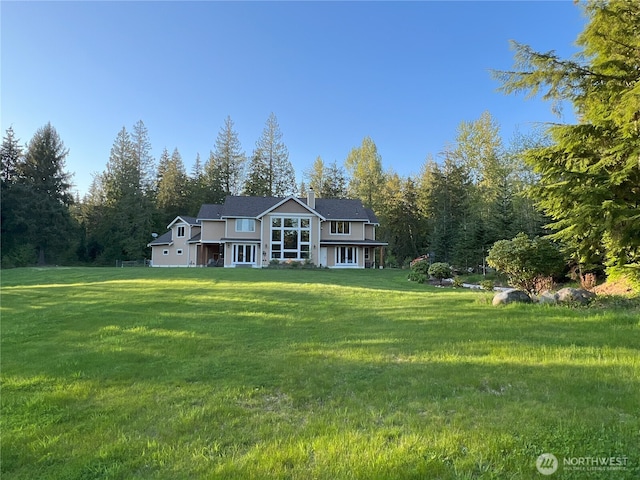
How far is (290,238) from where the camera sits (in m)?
31.5

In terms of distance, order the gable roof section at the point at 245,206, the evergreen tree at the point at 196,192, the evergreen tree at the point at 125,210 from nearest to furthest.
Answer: the gable roof section at the point at 245,206
the evergreen tree at the point at 125,210
the evergreen tree at the point at 196,192

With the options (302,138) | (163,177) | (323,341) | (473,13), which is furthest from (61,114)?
(163,177)

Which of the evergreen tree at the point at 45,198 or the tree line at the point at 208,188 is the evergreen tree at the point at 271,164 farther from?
the evergreen tree at the point at 45,198

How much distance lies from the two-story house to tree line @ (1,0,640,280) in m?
6.82

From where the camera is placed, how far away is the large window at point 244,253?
104 ft

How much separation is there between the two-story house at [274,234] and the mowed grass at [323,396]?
23747mm

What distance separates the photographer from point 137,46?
1441 cm

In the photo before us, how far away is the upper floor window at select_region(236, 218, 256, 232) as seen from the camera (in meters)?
32.2

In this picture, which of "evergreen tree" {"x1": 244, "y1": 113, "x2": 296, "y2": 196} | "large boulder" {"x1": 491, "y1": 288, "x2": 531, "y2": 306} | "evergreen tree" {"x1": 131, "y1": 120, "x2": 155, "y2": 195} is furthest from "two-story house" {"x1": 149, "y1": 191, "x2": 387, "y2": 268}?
"large boulder" {"x1": 491, "y1": 288, "x2": 531, "y2": 306}

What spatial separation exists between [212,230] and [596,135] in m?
29.3

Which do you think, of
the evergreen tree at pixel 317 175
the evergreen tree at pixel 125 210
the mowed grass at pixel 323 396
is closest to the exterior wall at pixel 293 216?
the evergreen tree at pixel 317 175

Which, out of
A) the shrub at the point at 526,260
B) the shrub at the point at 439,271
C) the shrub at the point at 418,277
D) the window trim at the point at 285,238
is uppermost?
the window trim at the point at 285,238

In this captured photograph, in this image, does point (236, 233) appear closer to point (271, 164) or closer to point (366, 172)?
point (271, 164)

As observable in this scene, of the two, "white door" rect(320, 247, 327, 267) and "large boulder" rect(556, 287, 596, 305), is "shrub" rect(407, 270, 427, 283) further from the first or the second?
"white door" rect(320, 247, 327, 267)
